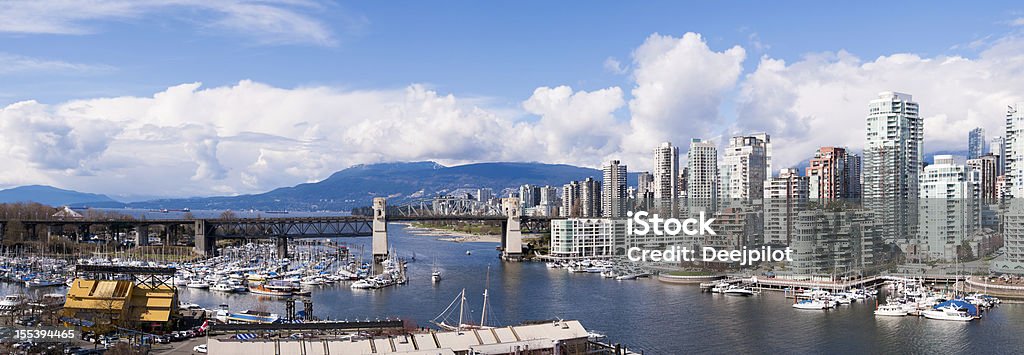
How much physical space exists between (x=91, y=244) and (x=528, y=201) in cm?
5200

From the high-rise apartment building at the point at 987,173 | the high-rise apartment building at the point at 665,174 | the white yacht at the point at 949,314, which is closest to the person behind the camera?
the white yacht at the point at 949,314

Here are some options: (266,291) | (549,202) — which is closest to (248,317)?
(266,291)

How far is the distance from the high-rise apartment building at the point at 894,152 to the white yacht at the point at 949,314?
14.2 metres

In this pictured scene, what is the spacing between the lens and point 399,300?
19.0 metres

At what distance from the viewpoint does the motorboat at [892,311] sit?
56.4 ft

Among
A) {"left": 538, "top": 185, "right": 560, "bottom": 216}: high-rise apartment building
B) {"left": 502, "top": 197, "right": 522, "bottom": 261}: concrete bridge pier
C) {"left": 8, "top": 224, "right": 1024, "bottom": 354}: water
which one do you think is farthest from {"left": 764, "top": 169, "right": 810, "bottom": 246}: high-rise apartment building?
{"left": 538, "top": 185, "right": 560, "bottom": 216}: high-rise apartment building

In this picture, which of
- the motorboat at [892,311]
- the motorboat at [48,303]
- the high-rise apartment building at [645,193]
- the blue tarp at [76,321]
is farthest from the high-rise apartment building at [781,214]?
the motorboat at [48,303]

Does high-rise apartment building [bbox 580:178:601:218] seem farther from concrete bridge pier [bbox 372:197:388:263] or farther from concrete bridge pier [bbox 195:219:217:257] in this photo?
concrete bridge pier [bbox 195:219:217:257]

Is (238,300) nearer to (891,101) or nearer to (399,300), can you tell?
(399,300)

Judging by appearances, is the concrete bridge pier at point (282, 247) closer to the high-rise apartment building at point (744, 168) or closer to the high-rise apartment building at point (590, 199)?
the high-rise apartment building at point (744, 168)

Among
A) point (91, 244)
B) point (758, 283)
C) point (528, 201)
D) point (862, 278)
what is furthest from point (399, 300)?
point (528, 201)

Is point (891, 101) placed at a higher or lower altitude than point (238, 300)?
higher

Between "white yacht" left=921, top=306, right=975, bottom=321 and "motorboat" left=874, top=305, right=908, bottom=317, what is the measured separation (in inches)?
19.0

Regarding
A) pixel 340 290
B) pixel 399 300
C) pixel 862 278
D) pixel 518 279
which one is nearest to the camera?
pixel 399 300
